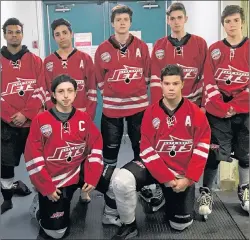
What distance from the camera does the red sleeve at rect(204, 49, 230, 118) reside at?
Answer: 7.43 feet

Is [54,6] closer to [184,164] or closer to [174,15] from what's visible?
[174,15]

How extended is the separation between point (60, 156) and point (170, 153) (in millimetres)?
631

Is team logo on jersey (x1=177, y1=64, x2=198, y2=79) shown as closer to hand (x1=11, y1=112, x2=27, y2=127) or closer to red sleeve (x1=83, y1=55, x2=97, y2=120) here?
red sleeve (x1=83, y1=55, x2=97, y2=120)

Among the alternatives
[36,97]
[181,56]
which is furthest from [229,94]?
[36,97]

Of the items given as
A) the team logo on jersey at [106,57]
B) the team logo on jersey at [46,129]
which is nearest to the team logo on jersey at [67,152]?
the team logo on jersey at [46,129]

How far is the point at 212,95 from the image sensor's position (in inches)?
90.1

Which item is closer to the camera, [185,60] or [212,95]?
[212,95]

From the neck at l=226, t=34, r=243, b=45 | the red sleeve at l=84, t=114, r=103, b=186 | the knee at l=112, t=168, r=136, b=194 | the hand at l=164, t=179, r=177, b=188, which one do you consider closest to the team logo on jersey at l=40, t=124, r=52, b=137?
the red sleeve at l=84, t=114, r=103, b=186

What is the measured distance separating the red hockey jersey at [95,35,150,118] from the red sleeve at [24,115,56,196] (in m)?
0.52

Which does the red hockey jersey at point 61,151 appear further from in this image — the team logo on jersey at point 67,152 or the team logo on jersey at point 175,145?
the team logo on jersey at point 175,145

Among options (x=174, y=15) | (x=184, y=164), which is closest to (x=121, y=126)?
(x=184, y=164)

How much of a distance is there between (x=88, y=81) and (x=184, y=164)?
2.85ft

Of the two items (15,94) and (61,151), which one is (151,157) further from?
(15,94)

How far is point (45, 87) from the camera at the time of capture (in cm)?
253
